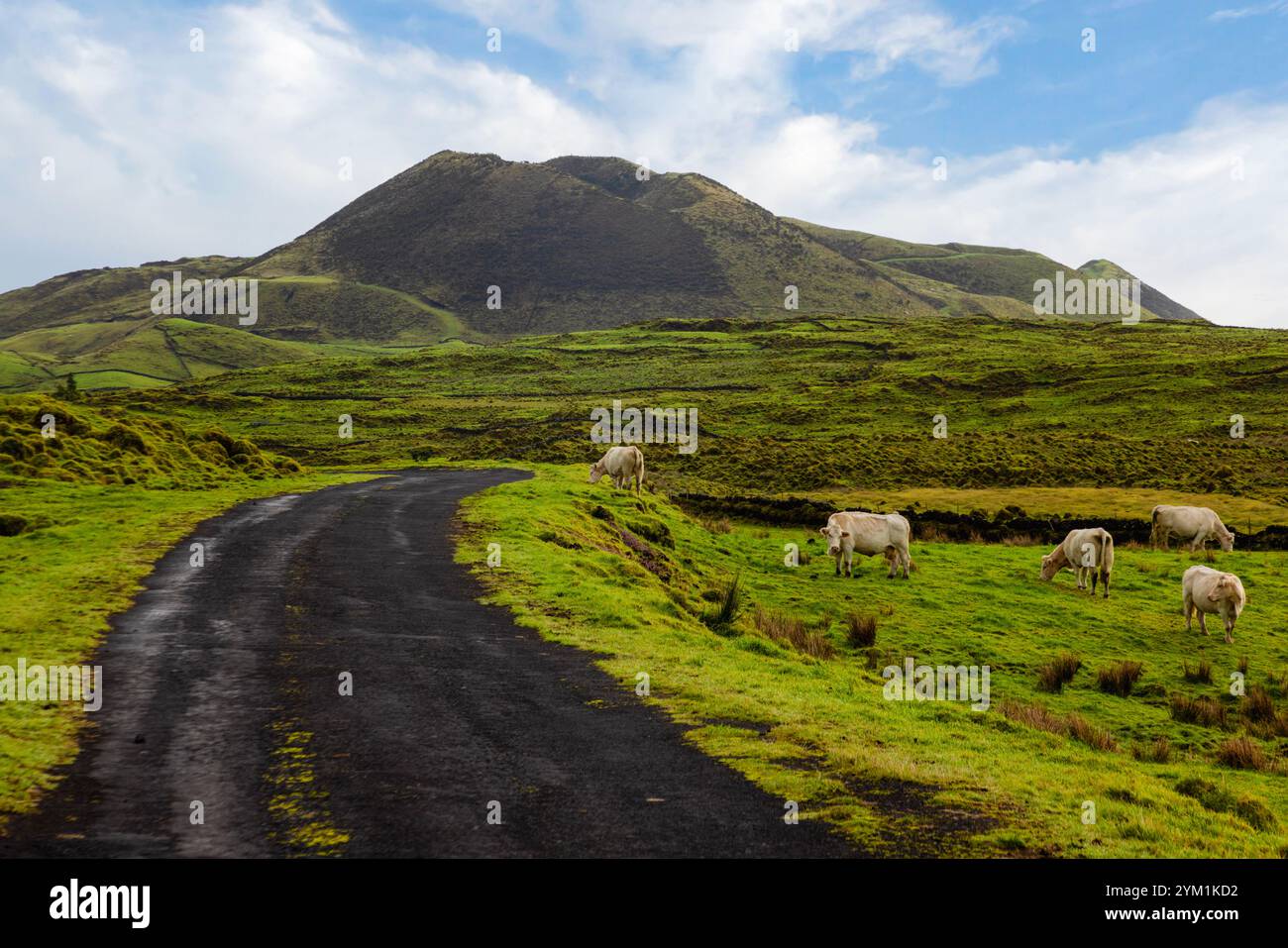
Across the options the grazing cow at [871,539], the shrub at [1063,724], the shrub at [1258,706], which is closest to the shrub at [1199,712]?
the shrub at [1258,706]

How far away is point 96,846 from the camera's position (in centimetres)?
757

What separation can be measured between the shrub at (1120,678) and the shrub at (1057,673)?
61 centimetres

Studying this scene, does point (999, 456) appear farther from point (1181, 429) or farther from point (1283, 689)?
point (1283, 689)

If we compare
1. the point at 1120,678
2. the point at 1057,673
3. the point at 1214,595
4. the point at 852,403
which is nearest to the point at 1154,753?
the point at 1057,673

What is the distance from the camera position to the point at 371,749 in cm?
1012

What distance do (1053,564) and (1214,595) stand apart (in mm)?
7373

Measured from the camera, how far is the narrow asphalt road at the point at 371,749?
7855 millimetres

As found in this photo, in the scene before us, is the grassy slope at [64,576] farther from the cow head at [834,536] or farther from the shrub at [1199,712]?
the cow head at [834,536]

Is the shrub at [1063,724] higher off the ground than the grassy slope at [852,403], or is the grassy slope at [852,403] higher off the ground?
the grassy slope at [852,403]

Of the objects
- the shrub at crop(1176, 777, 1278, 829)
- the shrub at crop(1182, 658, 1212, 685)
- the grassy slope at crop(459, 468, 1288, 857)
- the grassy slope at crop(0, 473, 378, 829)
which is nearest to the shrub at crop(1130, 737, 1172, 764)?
the grassy slope at crop(459, 468, 1288, 857)

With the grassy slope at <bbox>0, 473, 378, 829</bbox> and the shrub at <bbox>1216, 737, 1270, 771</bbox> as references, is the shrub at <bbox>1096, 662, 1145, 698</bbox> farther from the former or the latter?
the grassy slope at <bbox>0, 473, 378, 829</bbox>

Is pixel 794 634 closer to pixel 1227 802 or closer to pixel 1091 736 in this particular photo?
pixel 1091 736

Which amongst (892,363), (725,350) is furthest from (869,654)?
(725,350)
